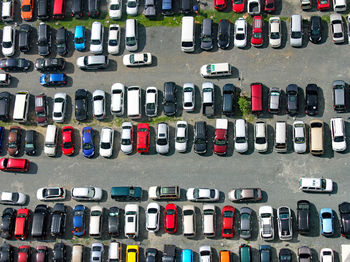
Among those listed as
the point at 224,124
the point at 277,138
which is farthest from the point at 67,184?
the point at 277,138

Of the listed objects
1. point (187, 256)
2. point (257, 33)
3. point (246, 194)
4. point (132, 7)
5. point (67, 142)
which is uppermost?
point (132, 7)

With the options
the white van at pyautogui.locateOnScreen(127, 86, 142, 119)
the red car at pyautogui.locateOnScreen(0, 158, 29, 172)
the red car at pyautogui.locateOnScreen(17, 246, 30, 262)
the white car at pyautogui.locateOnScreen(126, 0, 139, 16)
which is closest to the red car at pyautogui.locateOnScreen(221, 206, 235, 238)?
the white van at pyautogui.locateOnScreen(127, 86, 142, 119)

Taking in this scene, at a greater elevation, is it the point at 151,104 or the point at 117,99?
the point at 117,99

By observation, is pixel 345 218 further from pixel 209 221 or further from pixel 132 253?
pixel 132 253

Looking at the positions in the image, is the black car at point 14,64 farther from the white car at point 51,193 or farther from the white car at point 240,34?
the white car at point 240,34

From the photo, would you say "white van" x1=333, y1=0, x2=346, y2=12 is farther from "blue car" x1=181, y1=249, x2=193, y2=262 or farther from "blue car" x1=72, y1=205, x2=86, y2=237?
"blue car" x1=72, y1=205, x2=86, y2=237

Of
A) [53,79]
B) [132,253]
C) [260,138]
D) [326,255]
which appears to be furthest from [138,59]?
[326,255]

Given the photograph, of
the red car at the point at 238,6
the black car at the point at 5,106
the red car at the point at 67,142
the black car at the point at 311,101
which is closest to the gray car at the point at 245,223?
the black car at the point at 311,101
